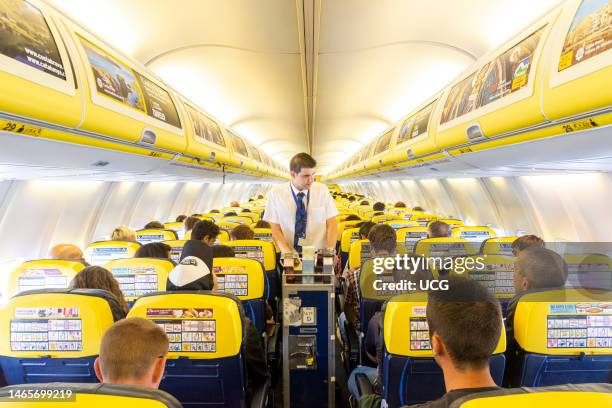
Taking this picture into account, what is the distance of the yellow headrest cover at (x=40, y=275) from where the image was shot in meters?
3.75

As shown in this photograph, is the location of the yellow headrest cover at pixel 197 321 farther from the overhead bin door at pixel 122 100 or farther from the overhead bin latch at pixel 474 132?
the overhead bin latch at pixel 474 132

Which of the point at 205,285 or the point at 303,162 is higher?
the point at 303,162

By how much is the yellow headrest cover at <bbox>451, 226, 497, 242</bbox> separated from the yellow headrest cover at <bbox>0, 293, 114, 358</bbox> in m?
5.32

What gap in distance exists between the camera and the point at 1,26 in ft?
6.89

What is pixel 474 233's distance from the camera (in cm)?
659

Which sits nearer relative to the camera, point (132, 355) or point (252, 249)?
point (132, 355)

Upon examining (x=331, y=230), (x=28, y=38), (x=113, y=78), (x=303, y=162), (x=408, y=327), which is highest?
(x=113, y=78)

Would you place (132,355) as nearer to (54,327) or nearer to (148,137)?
(54,327)

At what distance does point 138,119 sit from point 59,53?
1.19 m

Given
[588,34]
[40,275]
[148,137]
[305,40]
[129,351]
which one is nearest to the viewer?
[129,351]

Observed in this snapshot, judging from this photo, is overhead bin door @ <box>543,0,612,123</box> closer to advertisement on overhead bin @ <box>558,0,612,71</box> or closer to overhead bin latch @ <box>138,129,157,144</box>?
advertisement on overhead bin @ <box>558,0,612,71</box>

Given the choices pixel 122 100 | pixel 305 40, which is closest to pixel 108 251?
pixel 122 100

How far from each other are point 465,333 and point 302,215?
335 cm

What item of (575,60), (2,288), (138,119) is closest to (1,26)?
(138,119)
